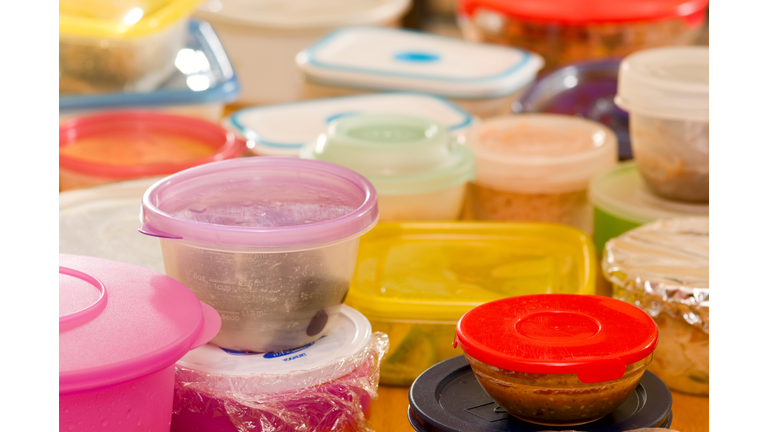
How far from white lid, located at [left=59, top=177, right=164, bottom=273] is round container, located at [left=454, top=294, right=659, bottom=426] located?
0.41 metres

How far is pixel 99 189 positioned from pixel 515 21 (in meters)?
0.98

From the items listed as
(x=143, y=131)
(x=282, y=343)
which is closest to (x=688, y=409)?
(x=282, y=343)

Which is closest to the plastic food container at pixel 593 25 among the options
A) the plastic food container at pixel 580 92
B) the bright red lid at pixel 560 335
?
the plastic food container at pixel 580 92

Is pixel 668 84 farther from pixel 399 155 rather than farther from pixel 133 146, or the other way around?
pixel 133 146

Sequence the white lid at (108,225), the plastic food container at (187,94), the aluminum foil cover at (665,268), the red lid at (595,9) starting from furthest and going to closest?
the red lid at (595,9) < the plastic food container at (187,94) < the white lid at (108,225) < the aluminum foil cover at (665,268)

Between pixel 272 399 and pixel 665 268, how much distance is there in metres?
0.45

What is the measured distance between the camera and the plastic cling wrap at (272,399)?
0.67 meters

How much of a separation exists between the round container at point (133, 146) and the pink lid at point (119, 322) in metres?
0.41

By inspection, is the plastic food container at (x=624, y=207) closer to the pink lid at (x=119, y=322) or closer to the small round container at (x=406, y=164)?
the small round container at (x=406, y=164)

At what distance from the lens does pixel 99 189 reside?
1042mm

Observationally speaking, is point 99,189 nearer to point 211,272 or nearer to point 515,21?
point 211,272

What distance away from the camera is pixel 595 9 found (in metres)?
1.57

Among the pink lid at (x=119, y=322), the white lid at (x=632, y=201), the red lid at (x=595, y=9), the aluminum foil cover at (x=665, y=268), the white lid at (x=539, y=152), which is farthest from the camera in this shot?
the red lid at (x=595, y=9)

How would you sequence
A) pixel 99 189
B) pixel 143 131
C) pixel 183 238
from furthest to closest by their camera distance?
1. pixel 143 131
2. pixel 99 189
3. pixel 183 238
